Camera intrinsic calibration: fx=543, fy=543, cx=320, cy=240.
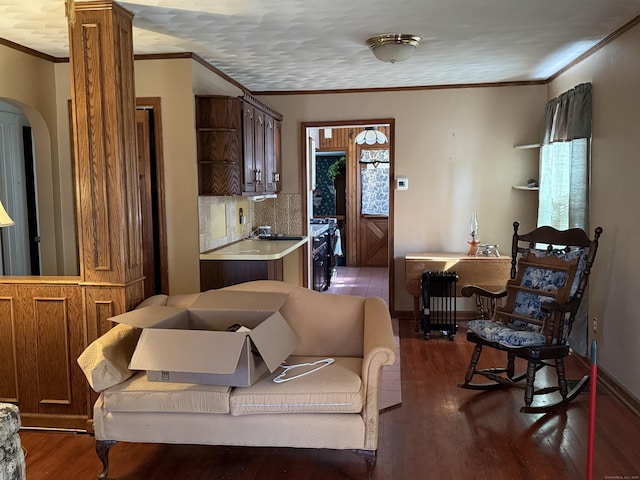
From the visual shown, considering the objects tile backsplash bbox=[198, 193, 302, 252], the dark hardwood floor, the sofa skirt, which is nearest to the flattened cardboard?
the sofa skirt

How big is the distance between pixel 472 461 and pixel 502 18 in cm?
250

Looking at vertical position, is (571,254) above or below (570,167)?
below

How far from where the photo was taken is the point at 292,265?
19.2 ft

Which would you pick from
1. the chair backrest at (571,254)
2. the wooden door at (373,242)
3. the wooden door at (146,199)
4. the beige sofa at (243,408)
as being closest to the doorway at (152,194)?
the wooden door at (146,199)

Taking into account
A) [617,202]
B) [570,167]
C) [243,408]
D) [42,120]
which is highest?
[42,120]

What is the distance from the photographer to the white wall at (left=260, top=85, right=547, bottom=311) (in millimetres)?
5352

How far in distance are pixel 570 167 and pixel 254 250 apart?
2604mm

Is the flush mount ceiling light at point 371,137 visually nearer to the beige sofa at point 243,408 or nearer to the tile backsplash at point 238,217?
the tile backsplash at point 238,217

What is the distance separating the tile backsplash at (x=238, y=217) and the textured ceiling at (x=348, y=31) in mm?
1182

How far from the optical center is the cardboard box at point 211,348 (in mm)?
2334

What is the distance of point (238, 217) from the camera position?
5.34 m

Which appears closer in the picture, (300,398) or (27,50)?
(300,398)

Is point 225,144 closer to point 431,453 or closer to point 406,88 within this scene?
point 406,88

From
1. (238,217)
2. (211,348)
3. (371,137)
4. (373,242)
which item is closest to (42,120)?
(238,217)
